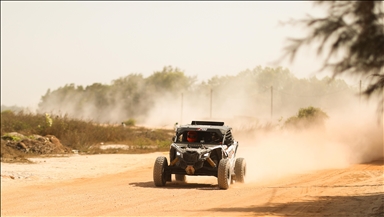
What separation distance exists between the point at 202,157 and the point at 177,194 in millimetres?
1871

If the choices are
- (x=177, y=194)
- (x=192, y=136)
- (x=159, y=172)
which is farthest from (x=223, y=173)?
(x=192, y=136)

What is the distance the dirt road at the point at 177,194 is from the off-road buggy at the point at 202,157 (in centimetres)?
47

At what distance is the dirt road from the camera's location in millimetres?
16031

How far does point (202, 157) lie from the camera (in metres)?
20.7

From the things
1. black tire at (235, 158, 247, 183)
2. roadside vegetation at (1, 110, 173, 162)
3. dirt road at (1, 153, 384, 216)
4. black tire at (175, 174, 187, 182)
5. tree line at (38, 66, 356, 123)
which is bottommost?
dirt road at (1, 153, 384, 216)

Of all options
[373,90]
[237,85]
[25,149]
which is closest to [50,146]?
[25,149]

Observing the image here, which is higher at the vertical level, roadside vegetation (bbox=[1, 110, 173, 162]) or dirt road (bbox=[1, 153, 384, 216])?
roadside vegetation (bbox=[1, 110, 173, 162])

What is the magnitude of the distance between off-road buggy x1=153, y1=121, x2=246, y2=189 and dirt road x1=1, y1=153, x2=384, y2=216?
472mm

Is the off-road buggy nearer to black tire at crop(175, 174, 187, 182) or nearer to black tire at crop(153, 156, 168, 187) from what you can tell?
black tire at crop(153, 156, 168, 187)

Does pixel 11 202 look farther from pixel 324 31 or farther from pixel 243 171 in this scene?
pixel 324 31

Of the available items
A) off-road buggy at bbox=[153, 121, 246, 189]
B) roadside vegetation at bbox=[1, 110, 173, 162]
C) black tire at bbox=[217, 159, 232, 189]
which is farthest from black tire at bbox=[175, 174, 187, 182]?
roadside vegetation at bbox=[1, 110, 173, 162]

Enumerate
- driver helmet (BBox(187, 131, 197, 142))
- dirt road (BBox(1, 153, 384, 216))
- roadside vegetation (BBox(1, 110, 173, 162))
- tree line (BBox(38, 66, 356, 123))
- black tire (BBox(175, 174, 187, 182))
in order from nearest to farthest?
dirt road (BBox(1, 153, 384, 216)), driver helmet (BBox(187, 131, 197, 142)), black tire (BBox(175, 174, 187, 182)), roadside vegetation (BBox(1, 110, 173, 162)), tree line (BBox(38, 66, 356, 123))

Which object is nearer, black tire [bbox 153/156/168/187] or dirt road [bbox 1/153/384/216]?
dirt road [bbox 1/153/384/216]

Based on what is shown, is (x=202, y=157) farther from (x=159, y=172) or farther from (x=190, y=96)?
(x=190, y=96)
